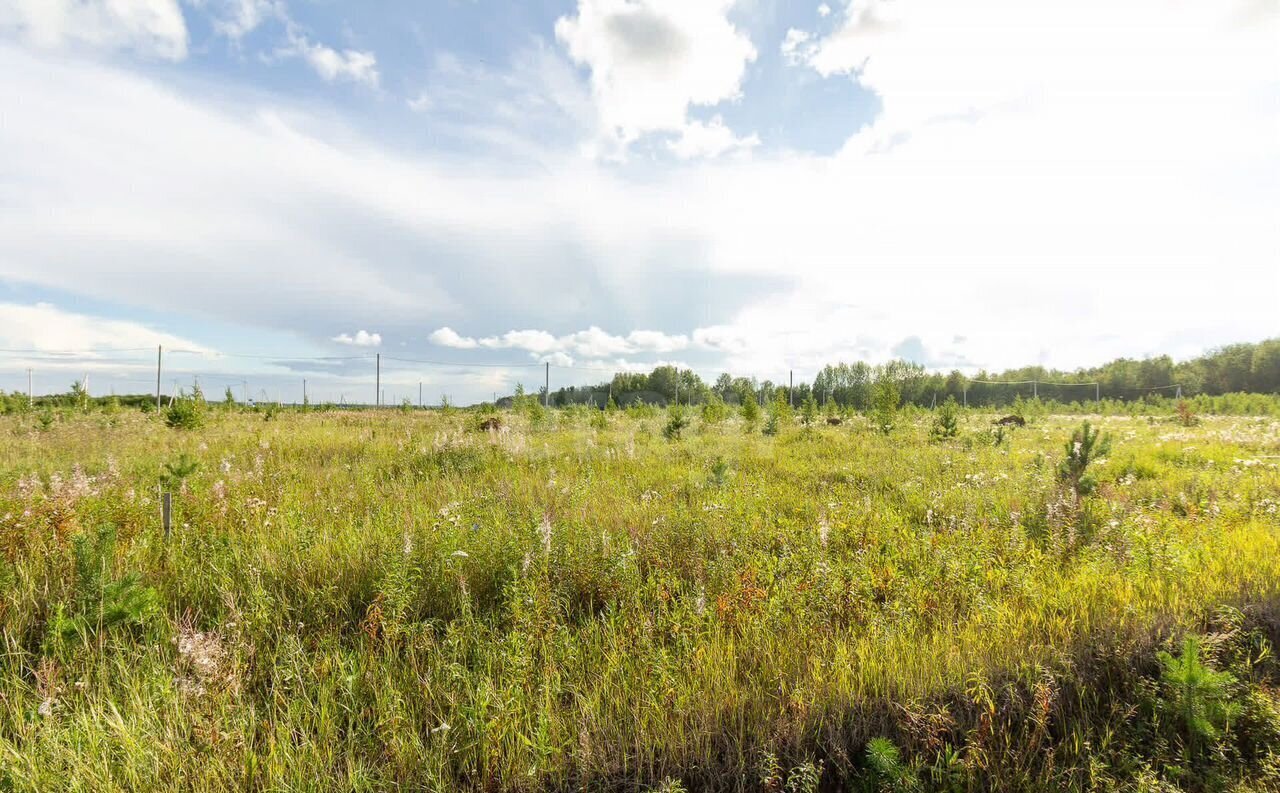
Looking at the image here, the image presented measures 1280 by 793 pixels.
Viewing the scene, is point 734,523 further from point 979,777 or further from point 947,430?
point 947,430

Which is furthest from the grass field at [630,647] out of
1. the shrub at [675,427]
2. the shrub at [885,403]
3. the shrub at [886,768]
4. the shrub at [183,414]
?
the shrub at [885,403]

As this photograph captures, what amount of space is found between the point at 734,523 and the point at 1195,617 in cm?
298

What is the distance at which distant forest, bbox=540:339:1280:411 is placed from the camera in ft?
152

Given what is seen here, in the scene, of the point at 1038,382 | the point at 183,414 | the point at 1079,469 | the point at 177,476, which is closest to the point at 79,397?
the point at 183,414

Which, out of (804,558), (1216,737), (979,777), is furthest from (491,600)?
(1216,737)

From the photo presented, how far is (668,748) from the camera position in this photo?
6.66 ft

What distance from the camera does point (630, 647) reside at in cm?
267

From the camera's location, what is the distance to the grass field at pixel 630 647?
1.99 metres

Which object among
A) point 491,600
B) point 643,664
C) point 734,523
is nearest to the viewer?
point 643,664

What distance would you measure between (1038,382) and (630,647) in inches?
2532

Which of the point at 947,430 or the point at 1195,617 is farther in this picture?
the point at 947,430

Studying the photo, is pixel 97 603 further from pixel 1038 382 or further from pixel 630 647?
pixel 1038 382

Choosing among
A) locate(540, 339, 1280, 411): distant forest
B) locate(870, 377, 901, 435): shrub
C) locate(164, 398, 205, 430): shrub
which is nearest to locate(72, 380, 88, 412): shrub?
locate(164, 398, 205, 430): shrub

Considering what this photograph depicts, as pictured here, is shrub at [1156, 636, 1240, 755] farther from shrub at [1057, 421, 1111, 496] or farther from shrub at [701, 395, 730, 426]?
shrub at [701, 395, 730, 426]
